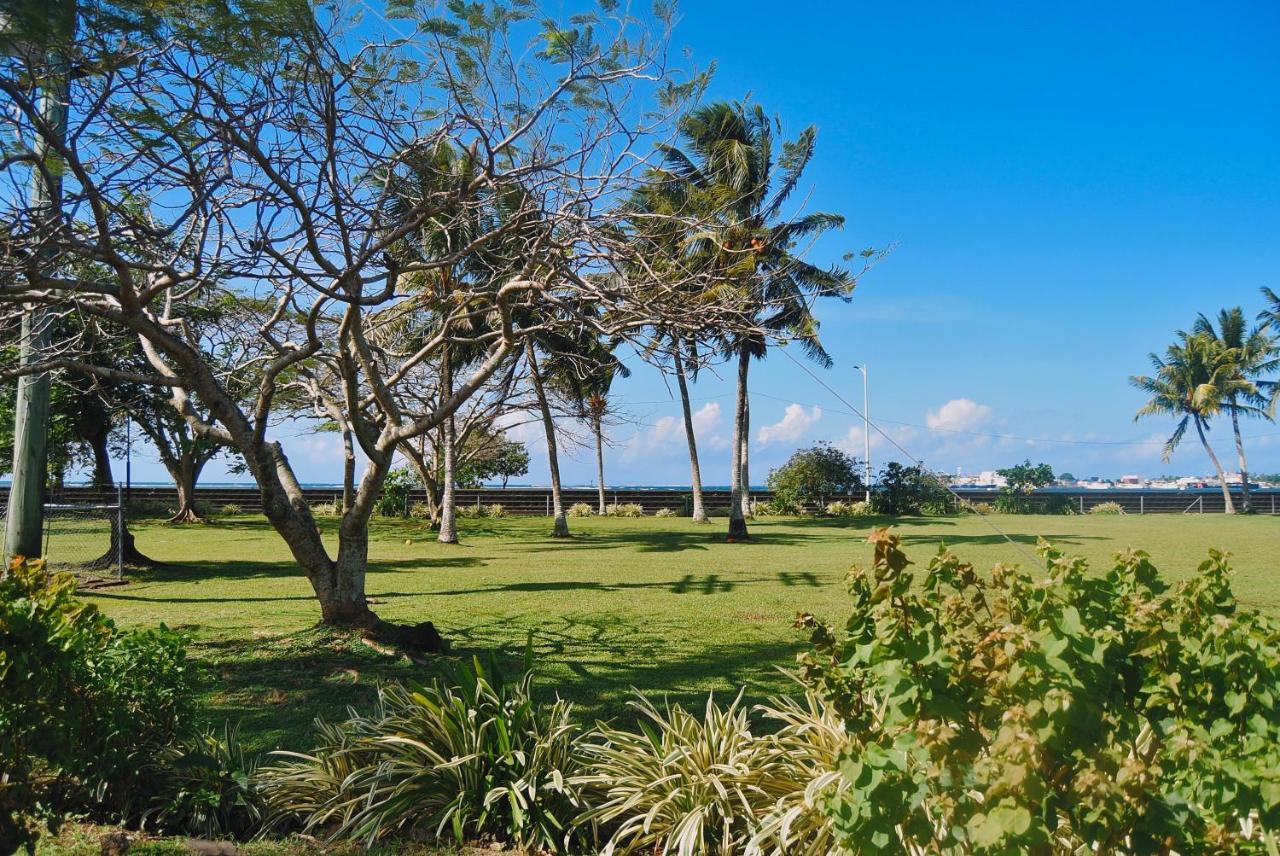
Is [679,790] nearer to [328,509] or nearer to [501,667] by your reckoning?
[501,667]

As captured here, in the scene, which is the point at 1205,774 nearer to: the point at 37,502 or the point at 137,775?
the point at 137,775

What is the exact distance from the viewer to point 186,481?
27.9 metres

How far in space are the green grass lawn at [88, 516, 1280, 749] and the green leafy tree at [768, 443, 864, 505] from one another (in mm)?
12227

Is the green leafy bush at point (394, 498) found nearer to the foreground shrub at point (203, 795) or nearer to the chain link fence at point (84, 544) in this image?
the chain link fence at point (84, 544)

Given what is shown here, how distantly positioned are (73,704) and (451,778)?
5.11 ft

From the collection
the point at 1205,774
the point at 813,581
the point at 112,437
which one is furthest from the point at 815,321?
the point at 112,437

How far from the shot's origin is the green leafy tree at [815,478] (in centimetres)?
3597

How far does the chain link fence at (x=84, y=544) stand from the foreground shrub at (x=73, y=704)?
8.08 metres

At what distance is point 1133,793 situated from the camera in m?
2.05

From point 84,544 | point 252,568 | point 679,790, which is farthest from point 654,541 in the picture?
point 679,790

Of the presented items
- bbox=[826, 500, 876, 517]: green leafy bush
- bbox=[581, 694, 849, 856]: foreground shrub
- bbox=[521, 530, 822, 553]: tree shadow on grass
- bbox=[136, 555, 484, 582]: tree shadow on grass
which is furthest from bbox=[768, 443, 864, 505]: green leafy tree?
bbox=[581, 694, 849, 856]: foreground shrub

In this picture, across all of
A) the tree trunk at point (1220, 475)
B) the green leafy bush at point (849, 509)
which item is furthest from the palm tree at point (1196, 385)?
the green leafy bush at point (849, 509)

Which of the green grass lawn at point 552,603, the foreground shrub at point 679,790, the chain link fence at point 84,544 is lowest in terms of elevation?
the green grass lawn at point 552,603

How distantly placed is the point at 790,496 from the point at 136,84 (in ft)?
105
